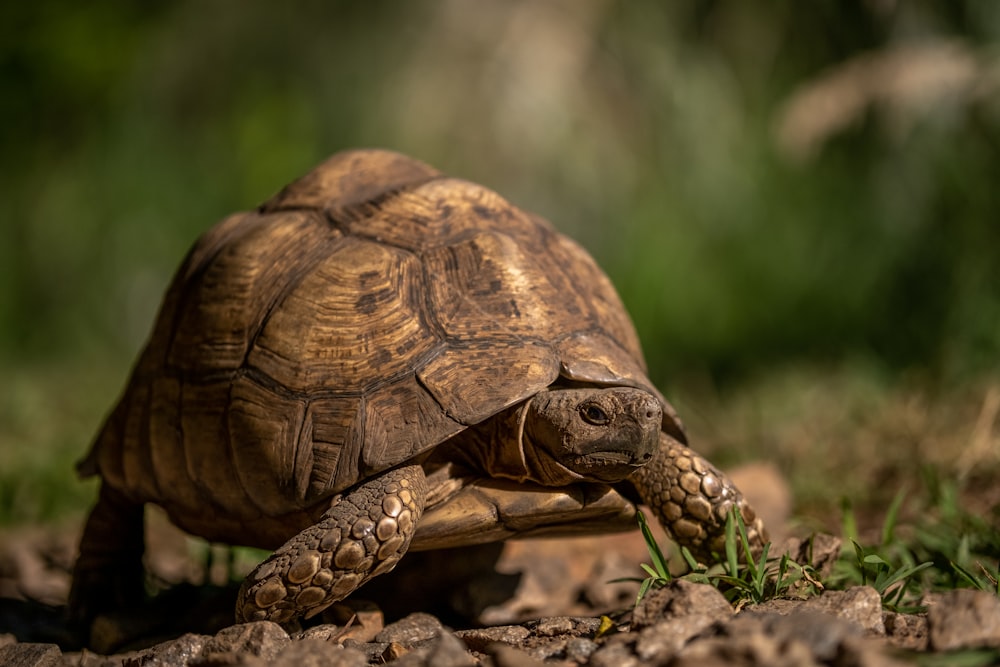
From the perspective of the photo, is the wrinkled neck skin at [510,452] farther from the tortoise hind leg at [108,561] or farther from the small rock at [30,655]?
the tortoise hind leg at [108,561]

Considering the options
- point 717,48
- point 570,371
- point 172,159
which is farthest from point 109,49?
point 570,371

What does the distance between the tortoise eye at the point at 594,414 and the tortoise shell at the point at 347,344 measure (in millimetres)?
161

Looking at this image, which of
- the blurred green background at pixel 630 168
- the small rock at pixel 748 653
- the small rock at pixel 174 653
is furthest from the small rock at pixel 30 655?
the blurred green background at pixel 630 168

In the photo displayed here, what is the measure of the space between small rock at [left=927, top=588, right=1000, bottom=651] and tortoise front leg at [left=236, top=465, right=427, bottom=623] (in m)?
1.32

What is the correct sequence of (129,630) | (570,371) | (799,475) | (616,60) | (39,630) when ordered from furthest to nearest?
1. (616,60)
2. (799,475)
3. (39,630)
4. (129,630)
5. (570,371)

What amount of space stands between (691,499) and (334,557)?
3.59 feet

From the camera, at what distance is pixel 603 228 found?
8500 millimetres

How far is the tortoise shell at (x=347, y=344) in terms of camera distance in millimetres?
2844

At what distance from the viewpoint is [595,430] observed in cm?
278

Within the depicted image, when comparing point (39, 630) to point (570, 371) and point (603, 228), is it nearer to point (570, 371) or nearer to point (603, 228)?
Result: point (570, 371)

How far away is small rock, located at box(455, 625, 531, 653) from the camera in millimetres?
2527

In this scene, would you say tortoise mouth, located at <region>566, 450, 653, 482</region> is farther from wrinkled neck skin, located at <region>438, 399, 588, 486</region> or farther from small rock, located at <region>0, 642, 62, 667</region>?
small rock, located at <region>0, 642, 62, 667</region>

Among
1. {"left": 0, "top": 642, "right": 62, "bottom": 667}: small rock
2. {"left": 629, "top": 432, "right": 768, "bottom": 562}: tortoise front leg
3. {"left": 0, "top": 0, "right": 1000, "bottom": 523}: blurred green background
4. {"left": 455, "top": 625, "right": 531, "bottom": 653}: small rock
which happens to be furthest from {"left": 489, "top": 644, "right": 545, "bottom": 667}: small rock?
{"left": 0, "top": 0, "right": 1000, "bottom": 523}: blurred green background

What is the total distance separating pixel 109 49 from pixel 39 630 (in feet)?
29.4
